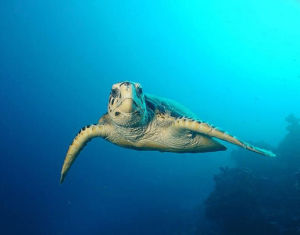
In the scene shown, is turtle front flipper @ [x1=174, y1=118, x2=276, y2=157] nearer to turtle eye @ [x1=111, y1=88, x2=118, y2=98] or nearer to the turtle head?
the turtle head

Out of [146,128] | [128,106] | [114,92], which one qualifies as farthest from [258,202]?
[114,92]

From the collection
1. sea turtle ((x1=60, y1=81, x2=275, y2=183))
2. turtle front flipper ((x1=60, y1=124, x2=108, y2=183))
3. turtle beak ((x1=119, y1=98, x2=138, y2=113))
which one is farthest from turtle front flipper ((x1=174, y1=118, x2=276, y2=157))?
turtle front flipper ((x1=60, y1=124, x2=108, y2=183))

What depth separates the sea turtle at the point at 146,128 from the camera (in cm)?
267

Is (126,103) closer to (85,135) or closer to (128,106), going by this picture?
(128,106)

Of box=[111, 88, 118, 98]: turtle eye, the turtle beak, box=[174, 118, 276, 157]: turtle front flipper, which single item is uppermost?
box=[174, 118, 276, 157]: turtle front flipper

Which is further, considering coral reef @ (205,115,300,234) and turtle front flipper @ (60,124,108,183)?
coral reef @ (205,115,300,234)

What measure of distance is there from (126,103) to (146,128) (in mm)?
1158

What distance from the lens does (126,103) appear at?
2.55 meters

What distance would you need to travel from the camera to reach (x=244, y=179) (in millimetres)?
9922

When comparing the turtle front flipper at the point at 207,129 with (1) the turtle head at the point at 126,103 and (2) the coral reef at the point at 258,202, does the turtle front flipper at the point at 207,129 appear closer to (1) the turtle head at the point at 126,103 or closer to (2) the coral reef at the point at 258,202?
(1) the turtle head at the point at 126,103

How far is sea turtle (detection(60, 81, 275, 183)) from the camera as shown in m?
2.67

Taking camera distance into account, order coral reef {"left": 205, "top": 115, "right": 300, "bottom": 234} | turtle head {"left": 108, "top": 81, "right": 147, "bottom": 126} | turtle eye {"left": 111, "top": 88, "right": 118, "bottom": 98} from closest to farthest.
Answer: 1. turtle head {"left": 108, "top": 81, "right": 147, "bottom": 126}
2. turtle eye {"left": 111, "top": 88, "right": 118, "bottom": 98}
3. coral reef {"left": 205, "top": 115, "right": 300, "bottom": 234}

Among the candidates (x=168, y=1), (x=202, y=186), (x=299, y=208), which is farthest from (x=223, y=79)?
(x=299, y=208)

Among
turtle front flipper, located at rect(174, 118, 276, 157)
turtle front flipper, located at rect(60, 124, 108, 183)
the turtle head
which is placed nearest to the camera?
the turtle head
